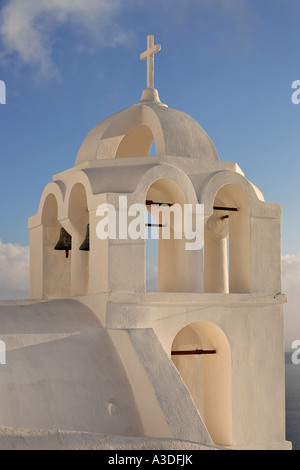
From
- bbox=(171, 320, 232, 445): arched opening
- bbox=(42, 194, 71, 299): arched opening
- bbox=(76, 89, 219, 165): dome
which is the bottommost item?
bbox=(171, 320, 232, 445): arched opening

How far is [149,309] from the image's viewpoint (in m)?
11.6

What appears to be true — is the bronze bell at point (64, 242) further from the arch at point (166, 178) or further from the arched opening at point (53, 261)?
the arch at point (166, 178)

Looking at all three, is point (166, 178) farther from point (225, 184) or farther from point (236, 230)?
point (236, 230)

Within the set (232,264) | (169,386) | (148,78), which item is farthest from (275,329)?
(148,78)

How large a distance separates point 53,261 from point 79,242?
134 cm

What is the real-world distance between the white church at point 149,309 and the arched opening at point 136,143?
0.03m

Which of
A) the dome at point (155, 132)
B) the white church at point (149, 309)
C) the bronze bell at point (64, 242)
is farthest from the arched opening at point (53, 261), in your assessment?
the dome at point (155, 132)

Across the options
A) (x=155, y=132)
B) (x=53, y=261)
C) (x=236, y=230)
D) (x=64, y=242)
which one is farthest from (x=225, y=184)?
(x=53, y=261)

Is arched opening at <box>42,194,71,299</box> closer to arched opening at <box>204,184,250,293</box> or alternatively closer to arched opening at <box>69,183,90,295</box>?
arched opening at <box>69,183,90,295</box>

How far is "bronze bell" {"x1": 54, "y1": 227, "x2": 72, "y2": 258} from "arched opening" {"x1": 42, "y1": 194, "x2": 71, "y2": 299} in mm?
375

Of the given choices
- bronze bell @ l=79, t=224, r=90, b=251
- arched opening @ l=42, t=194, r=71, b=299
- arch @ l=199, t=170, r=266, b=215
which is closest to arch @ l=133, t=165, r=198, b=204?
arch @ l=199, t=170, r=266, b=215

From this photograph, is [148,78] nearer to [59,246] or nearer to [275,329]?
[59,246]

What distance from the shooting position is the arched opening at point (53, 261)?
46.7 feet

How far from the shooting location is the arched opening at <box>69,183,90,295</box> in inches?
519
